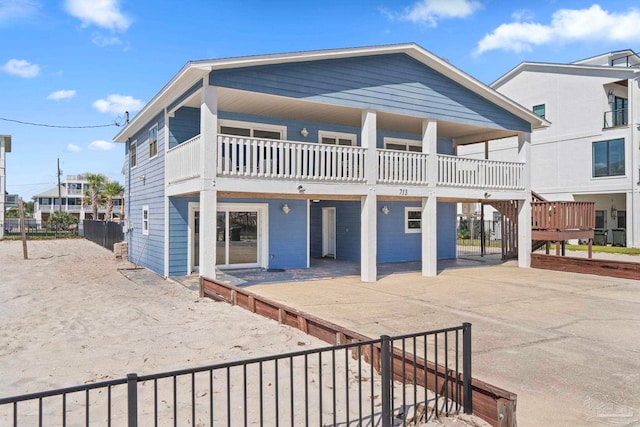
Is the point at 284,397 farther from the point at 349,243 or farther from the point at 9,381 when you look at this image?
the point at 349,243

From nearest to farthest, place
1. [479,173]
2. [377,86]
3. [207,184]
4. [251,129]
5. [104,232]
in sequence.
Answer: [207,184]
[377,86]
[251,129]
[479,173]
[104,232]

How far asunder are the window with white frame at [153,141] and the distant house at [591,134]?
22.5 meters

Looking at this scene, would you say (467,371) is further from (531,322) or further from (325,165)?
(325,165)

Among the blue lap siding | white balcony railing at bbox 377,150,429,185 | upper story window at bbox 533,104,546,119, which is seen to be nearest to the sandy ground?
the blue lap siding

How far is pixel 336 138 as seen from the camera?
1509cm

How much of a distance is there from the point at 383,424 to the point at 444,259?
15.1 meters

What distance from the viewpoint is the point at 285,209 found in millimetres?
14203

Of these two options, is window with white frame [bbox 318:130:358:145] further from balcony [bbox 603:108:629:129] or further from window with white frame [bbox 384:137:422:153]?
balcony [bbox 603:108:629:129]

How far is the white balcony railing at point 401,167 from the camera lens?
41.6ft

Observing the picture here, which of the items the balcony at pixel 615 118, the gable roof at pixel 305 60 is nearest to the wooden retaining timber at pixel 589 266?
the gable roof at pixel 305 60

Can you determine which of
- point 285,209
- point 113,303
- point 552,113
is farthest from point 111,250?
point 552,113

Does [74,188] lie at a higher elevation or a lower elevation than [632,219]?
higher

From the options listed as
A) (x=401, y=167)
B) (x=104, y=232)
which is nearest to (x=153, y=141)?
(x=401, y=167)

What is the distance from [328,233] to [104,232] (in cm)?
1483
